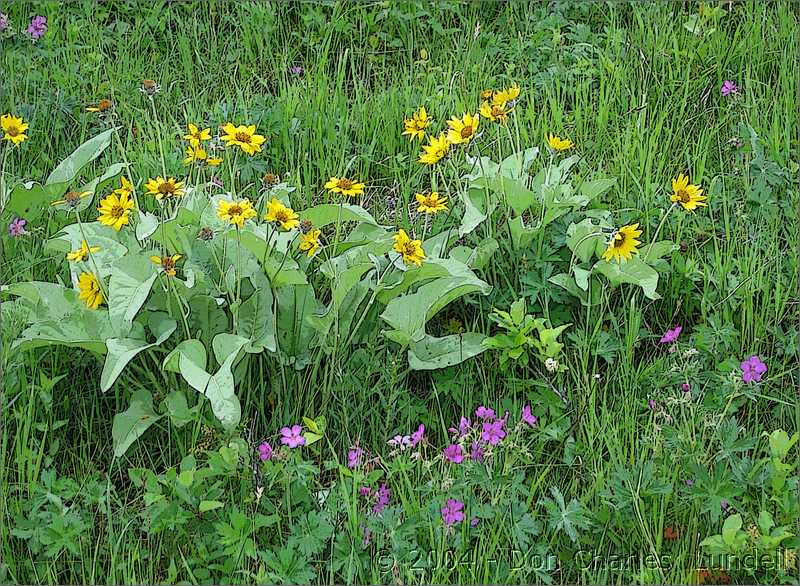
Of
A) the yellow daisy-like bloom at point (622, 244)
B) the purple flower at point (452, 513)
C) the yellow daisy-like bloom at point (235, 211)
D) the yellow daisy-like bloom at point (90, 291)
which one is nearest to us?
the purple flower at point (452, 513)

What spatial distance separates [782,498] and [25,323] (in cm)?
191

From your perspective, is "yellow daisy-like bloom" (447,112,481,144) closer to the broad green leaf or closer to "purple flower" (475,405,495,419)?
"purple flower" (475,405,495,419)

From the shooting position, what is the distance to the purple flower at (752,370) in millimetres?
2398

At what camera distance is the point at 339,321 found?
98.0 inches

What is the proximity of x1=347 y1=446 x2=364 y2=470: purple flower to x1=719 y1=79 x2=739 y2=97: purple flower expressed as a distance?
220 cm

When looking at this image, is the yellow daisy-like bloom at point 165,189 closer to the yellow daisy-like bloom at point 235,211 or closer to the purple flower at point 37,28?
the yellow daisy-like bloom at point 235,211

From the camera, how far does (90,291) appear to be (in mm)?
2402

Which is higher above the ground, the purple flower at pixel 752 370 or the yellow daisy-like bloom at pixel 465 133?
the yellow daisy-like bloom at pixel 465 133

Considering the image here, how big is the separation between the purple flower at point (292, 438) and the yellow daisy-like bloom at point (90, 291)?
59 cm

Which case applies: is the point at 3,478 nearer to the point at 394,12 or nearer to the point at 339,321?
the point at 339,321

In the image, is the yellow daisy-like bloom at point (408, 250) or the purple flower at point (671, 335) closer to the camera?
the yellow daisy-like bloom at point (408, 250)

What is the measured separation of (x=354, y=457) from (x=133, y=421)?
57cm

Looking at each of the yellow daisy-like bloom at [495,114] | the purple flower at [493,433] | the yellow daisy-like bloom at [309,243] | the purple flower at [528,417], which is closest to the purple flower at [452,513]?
the purple flower at [493,433]

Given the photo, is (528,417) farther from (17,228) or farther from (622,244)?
(17,228)
